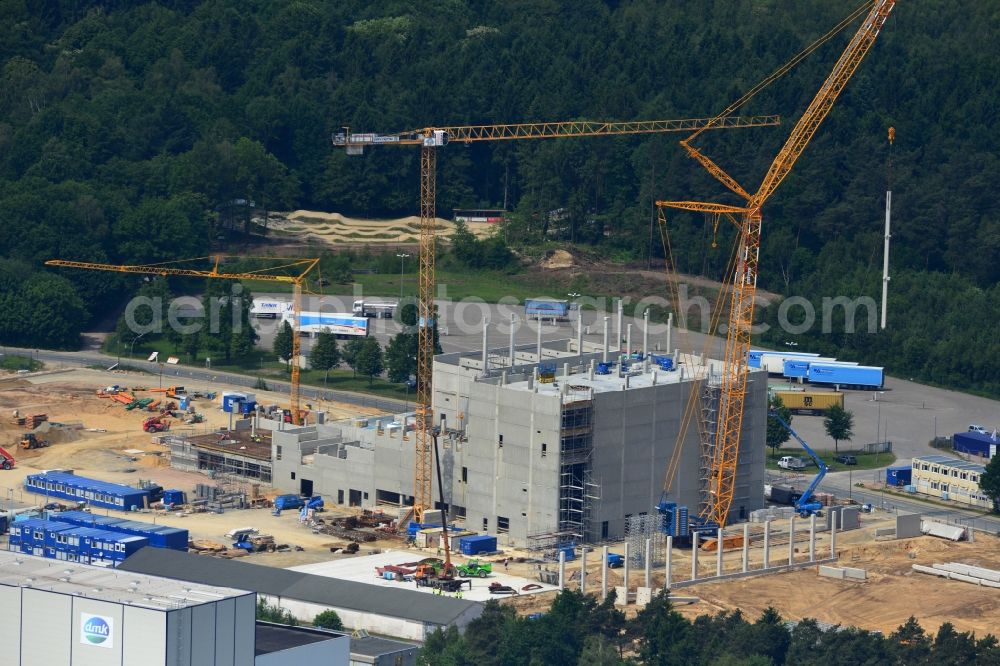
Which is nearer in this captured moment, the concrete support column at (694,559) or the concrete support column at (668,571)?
the concrete support column at (668,571)

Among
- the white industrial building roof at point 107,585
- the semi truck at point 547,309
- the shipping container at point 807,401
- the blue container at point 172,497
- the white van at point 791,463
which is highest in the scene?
the white industrial building roof at point 107,585

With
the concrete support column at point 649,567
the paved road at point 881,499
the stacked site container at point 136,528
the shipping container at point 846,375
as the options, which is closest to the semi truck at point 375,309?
the shipping container at point 846,375

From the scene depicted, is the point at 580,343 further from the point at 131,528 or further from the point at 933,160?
the point at 933,160

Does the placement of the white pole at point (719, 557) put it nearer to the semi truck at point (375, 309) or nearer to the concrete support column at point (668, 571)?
the concrete support column at point (668, 571)

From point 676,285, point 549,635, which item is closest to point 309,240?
point 676,285

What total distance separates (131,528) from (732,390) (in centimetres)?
3071

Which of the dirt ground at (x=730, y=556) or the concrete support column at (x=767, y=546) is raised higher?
the concrete support column at (x=767, y=546)

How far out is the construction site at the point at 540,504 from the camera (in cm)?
9944

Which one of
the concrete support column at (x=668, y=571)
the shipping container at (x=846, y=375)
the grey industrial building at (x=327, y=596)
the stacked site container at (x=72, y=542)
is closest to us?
the grey industrial building at (x=327, y=596)

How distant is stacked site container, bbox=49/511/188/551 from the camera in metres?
104

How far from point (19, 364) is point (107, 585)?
83512 millimetres

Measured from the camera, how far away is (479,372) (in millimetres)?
117312

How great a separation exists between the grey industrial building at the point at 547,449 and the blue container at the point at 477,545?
192 cm

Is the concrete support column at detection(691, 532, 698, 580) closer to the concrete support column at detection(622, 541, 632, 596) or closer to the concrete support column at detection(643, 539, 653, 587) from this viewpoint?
the concrete support column at detection(643, 539, 653, 587)
